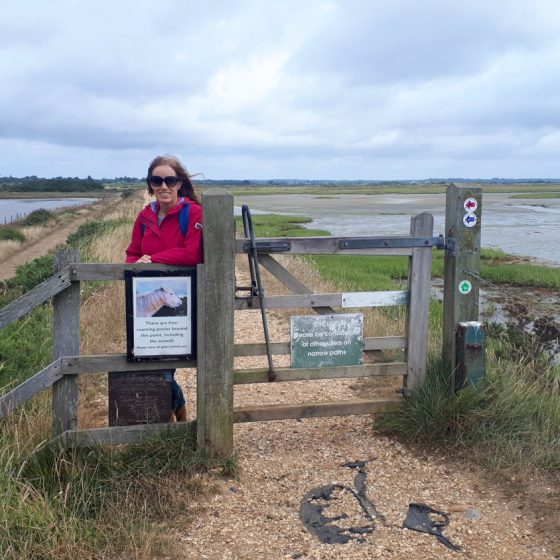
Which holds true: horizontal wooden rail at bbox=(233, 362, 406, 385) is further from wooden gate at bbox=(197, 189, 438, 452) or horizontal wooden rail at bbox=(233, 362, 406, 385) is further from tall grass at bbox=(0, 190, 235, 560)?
tall grass at bbox=(0, 190, 235, 560)

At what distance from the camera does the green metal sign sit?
15.2ft

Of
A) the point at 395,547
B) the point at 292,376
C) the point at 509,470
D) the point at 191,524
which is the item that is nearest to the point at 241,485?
the point at 191,524

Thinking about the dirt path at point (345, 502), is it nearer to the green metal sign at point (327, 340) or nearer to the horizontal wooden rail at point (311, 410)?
the horizontal wooden rail at point (311, 410)

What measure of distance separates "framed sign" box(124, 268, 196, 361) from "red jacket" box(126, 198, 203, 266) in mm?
98

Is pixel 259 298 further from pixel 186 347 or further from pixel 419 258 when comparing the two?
pixel 419 258

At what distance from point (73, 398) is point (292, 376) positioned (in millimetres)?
1515

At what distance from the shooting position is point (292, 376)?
4.61 m

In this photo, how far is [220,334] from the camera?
14.1 ft

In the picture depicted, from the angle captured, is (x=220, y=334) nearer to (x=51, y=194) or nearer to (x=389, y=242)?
(x=389, y=242)

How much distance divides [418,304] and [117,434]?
7.79 ft

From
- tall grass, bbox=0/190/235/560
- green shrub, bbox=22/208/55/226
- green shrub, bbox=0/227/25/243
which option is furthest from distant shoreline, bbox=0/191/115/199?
tall grass, bbox=0/190/235/560

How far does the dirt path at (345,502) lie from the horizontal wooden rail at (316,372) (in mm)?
562

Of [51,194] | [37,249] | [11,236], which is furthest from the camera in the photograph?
[51,194]

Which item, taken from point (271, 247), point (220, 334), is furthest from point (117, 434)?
point (271, 247)
